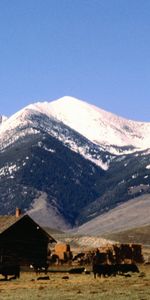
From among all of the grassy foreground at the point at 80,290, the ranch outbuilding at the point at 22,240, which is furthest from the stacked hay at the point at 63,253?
the grassy foreground at the point at 80,290

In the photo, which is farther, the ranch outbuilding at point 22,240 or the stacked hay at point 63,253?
the stacked hay at point 63,253

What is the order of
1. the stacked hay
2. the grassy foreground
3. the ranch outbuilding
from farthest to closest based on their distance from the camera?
the stacked hay < the ranch outbuilding < the grassy foreground

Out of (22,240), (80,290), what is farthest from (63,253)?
(80,290)

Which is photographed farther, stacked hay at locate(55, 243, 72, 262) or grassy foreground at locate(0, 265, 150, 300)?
stacked hay at locate(55, 243, 72, 262)

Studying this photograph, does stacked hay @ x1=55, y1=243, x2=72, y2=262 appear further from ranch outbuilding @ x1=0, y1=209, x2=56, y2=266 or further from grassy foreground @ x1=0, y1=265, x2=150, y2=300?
grassy foreground @ x1=0, y1=265, x2=150, y2=300

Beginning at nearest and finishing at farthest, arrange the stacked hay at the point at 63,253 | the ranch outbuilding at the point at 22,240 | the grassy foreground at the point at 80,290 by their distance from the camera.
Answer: the grassy foreground at the point at 80,290 < the ranch outbuilding at the point at 22,240 < the stacked hay at the point at 63,253

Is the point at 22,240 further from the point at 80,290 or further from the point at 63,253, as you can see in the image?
the point at 80,290

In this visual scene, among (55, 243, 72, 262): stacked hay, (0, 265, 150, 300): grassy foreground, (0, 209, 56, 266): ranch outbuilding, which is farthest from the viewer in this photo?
(55, 243, 72, 262): stacked hay

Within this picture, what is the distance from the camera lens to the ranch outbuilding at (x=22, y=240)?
8438 cm

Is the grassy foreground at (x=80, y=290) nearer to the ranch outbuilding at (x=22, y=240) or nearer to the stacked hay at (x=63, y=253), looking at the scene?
the ranch outbuilding at (x=22, y=240)

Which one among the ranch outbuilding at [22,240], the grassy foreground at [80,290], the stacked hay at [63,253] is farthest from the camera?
the stacked hay at [63,253]

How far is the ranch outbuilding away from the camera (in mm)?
84375

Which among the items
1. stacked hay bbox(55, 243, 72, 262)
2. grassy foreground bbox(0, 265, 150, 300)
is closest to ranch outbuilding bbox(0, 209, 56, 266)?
stacked hay bbox(55, 243, 72, 262)

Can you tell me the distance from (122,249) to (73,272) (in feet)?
146
